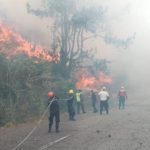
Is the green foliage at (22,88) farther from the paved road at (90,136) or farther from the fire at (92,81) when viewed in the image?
the fire at (92,81)

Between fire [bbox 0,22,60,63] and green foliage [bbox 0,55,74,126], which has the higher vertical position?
fire [bbox 0,22,60,63]

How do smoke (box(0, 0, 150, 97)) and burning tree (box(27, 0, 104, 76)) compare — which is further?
smoke (box(0, 0, 150, 97))

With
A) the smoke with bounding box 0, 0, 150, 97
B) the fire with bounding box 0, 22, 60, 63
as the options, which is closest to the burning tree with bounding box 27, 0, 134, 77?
the fire with bounding box 0, 22, 60, 63

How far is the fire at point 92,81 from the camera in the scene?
112ft

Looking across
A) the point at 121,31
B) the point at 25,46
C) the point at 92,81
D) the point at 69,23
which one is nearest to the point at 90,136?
the point at 25,46

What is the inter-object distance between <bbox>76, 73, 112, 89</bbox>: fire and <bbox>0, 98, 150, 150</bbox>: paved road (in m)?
12.9

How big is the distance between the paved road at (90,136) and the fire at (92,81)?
12.9 metres

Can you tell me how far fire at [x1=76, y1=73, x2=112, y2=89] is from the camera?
112 feet

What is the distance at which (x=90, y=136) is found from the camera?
1627 centimetres

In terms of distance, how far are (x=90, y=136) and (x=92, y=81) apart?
1979cm

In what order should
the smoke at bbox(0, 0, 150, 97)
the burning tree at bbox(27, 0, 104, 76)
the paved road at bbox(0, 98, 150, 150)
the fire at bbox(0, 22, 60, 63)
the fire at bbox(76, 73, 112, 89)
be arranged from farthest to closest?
the smoke at bbox(0, 0, 150, 97)
the fire at bbox(76, 73, 112, 89)
the burning tree at bbox(27, 0, 104, 76)
the fire at bbox(0, 22, 60, 63)
the paved road at bbox(0, 98, 150, 150)

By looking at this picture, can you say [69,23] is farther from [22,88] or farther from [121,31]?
[121,31]

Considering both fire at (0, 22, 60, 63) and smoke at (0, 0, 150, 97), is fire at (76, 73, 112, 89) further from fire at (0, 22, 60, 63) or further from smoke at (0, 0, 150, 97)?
smoke at (0, 0, 150, 97)

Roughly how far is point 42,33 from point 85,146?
25581mm
